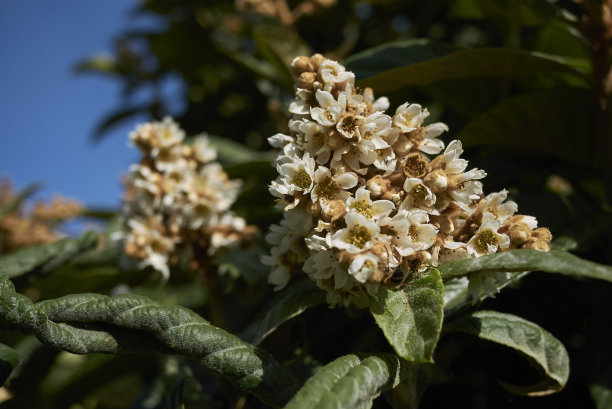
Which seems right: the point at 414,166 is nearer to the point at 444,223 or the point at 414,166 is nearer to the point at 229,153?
the point at 444,223

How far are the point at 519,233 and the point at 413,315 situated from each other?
260 mm

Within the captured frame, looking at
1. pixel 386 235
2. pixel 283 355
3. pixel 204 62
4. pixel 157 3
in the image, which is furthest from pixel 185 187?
pixel 157 3

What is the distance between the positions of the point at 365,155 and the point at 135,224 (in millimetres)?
948

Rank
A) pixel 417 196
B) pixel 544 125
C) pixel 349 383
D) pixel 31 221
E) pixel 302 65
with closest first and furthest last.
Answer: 1. pixel 349 383
2. pixel 417 196
3. pixel 302 65
4. pixel 544 125
5. pixel 31 221

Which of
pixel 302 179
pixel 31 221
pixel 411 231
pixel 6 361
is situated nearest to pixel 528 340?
pixel 411 231

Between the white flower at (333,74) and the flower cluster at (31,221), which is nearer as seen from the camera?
the white flower at (333,74)

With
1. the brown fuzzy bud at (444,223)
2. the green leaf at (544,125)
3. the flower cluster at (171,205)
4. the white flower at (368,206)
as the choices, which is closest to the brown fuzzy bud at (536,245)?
the brown fuzzy bud at (444,223)

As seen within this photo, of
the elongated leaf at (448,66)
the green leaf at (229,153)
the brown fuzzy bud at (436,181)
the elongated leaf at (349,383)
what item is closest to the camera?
the elongated leaf at (349,383)

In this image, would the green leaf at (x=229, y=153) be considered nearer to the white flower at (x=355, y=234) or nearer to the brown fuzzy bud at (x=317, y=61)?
the brown fuzzy bud at (x=317, y=61)

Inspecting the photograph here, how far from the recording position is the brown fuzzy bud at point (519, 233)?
106cm

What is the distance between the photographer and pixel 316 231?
44.1 inches

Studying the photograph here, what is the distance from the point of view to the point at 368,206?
3.51ft

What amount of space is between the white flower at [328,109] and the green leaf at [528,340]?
49 cm

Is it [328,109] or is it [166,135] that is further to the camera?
[166,135]
